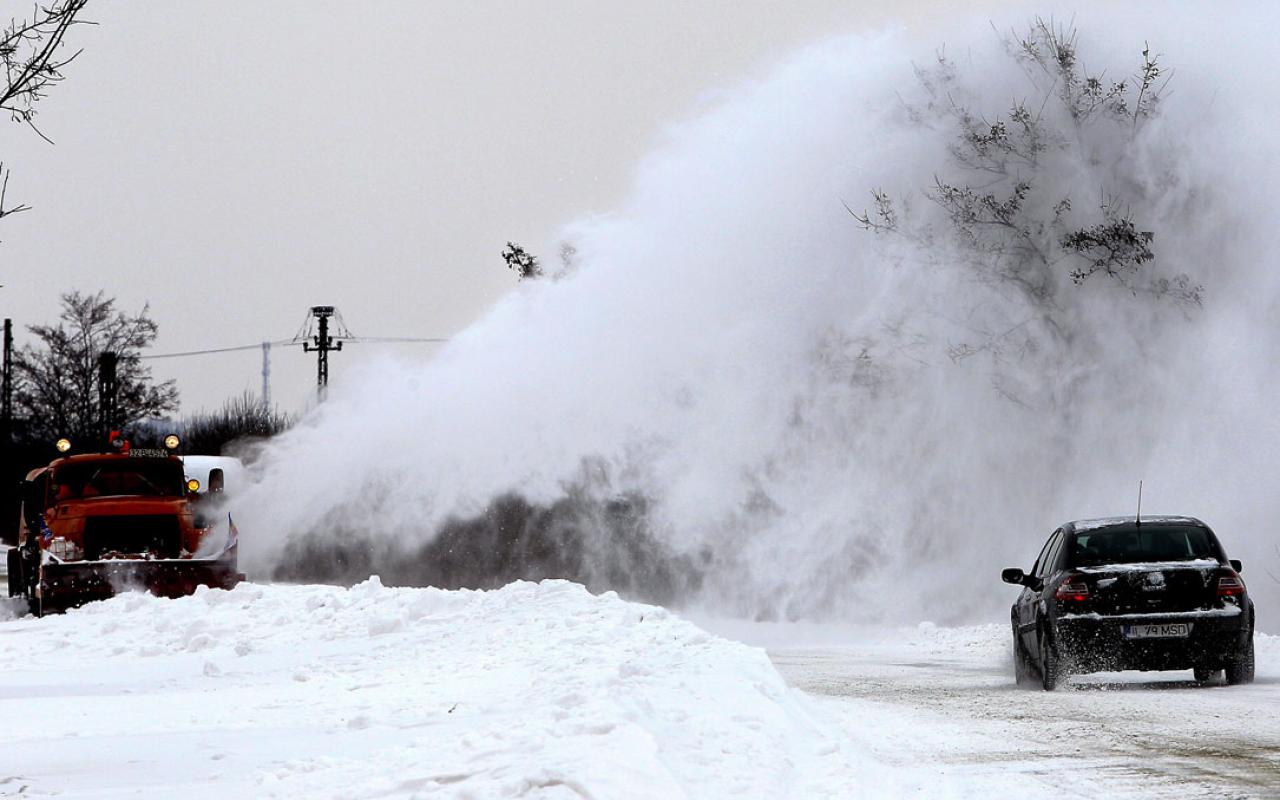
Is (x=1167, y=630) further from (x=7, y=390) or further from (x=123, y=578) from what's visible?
(x=7, y=390)

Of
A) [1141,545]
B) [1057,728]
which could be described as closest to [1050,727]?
[1057,728]

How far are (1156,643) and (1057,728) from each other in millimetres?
3105

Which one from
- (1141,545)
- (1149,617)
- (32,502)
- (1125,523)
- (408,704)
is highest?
(32,502)

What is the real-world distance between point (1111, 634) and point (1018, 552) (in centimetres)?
1156

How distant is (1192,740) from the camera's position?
9789 mm

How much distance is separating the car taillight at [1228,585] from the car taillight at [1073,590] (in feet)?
3.18

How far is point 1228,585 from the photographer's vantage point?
13477 mm

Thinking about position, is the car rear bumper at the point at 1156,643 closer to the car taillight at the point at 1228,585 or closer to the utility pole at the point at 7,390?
the car taillight at the point at 1228,585

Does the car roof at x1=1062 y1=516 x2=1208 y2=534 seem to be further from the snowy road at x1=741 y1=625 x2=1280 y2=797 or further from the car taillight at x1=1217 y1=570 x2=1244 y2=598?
the snowy road at x1=741 y1=625 x2=1280 y2=797

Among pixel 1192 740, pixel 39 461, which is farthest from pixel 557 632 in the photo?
pixel 39 461

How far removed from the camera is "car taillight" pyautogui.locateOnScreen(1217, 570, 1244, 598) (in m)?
13.4

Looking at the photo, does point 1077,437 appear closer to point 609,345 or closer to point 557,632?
point 609,345

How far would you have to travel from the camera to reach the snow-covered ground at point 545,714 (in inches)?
307

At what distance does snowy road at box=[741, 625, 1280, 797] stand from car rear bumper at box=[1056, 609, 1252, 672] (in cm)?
22
